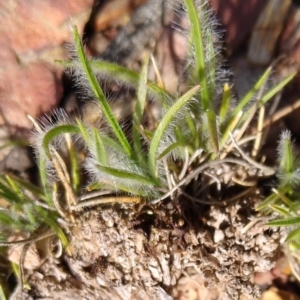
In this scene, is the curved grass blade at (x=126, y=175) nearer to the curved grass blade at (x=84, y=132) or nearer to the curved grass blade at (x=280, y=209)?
the curved grass blade at (x=84, y=132)

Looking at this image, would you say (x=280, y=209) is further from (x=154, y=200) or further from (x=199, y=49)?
(x=199, y=49)

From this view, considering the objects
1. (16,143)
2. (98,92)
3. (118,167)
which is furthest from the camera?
(16,143)

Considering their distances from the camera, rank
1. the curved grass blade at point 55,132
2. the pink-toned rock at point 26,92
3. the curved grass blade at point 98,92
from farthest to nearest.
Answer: the pink-toned rock at point 26,92 < the curved grass blade at point 55,132 < the curved grass blade at point 98,92

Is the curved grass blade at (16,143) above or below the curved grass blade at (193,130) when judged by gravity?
above

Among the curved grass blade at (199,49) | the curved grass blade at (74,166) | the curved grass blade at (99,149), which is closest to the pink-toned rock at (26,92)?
the curved grass blade at (74,166)

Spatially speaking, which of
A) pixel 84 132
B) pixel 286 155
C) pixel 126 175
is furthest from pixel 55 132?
pixel 286 155

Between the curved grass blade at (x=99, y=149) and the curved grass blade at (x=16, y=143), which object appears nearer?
the curved grass blade at (x=99, y=149)

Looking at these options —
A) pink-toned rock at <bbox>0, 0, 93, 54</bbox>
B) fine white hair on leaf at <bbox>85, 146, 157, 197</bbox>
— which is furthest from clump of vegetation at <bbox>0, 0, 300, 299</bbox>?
pink-toned rock at <bbox>0, 0, 93, 54</bbox>

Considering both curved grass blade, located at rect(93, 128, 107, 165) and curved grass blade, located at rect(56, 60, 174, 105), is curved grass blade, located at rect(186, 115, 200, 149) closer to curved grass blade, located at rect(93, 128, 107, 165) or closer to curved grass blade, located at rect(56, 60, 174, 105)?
curved grass blade, located at rect(56, 60, 174, 105)
